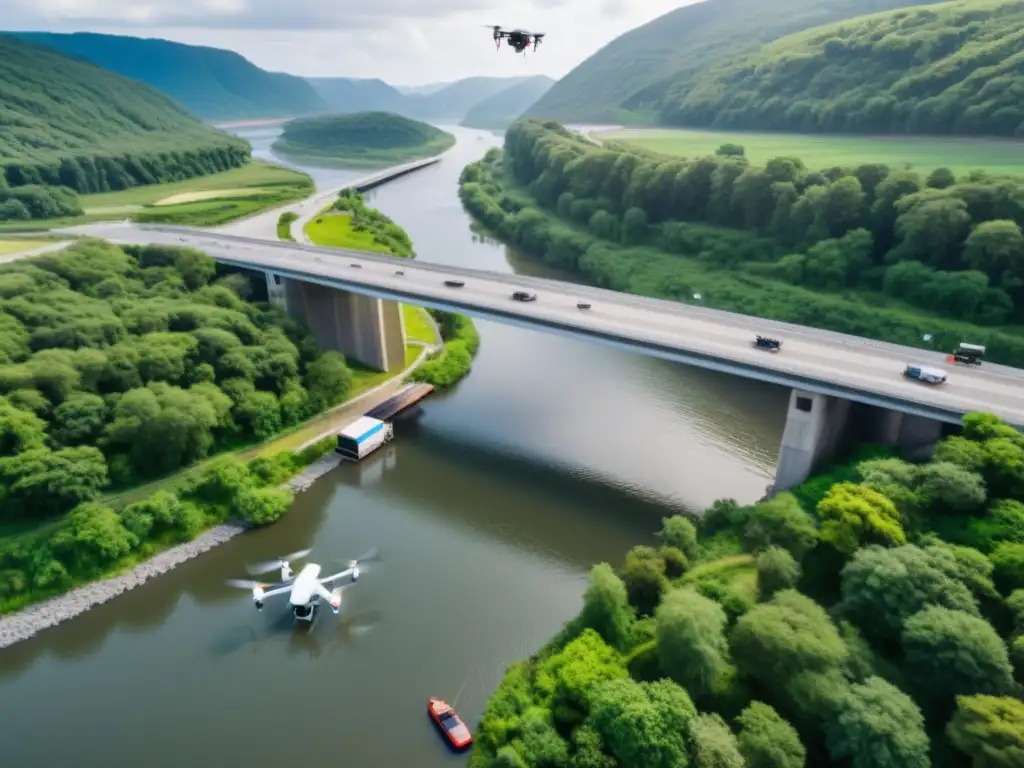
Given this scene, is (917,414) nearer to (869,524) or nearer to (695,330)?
(869,524)

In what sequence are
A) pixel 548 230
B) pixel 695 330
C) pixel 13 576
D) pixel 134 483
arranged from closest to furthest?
pixel 13 576, pixel 134 483, pixel 695 330, pixel 548 230

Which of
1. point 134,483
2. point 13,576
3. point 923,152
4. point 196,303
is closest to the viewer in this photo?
point 13,576

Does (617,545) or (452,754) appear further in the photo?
(617,545)

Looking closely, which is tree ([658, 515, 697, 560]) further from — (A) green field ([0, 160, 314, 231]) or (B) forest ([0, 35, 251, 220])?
(B) forest ([0, 35, 251, 220])

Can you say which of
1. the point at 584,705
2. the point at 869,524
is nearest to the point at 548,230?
the point at 869,524

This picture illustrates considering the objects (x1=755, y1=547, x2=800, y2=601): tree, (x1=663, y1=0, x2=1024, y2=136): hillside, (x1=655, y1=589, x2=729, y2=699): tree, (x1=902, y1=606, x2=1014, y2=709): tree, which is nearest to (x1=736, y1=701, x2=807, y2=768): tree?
(x1=655, y1=589, x2=729, y2=699): tree

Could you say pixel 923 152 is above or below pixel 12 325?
above

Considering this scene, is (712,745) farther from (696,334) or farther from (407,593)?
(696,334)

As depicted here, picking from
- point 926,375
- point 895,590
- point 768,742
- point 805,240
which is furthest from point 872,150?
point 768,742
